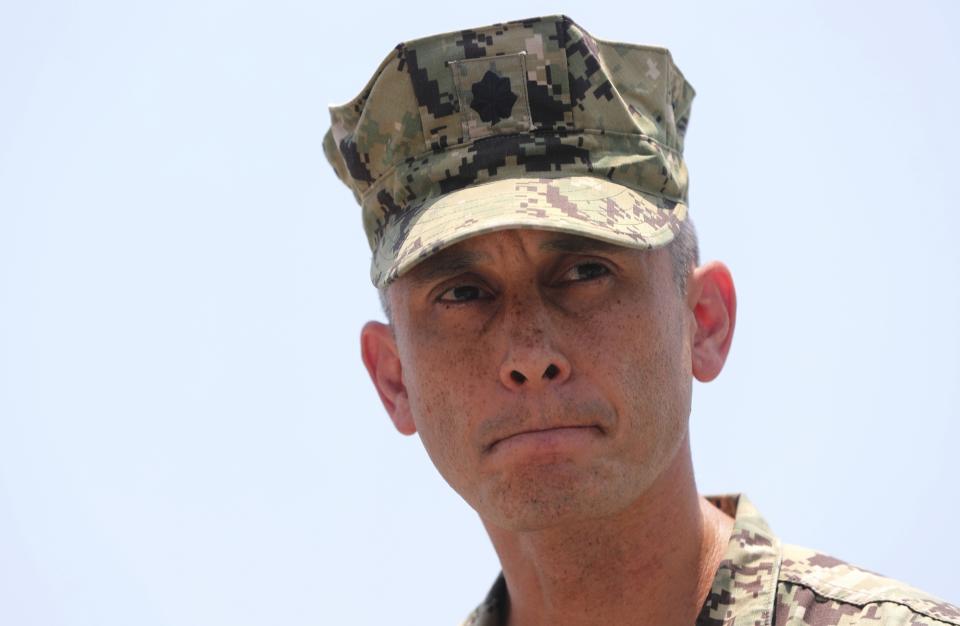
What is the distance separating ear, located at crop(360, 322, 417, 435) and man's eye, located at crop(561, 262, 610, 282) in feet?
3.27

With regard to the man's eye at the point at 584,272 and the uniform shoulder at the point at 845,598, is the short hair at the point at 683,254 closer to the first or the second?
the man's eye at the point at 584,272

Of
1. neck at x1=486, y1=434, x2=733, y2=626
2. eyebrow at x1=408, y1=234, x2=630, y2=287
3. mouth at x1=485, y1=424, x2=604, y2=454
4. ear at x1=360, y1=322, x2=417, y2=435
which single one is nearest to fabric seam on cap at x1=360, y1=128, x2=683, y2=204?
eyebrow at x1=408, y1=234, x2=630, y2=287

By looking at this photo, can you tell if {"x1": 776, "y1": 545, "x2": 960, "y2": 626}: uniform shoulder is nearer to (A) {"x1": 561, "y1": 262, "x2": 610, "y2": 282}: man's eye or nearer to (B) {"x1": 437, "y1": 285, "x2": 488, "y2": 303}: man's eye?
(A) {"x1": 561, "y1": 262, "x2": 610, "y2": 282}: man's eye

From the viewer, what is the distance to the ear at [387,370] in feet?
18.3

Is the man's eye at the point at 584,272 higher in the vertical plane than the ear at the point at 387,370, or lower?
higher

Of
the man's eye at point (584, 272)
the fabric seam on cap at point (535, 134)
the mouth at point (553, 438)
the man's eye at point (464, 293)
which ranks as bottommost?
the mouth at point (553, 438)

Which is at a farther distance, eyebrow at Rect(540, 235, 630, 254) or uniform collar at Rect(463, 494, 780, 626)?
uniform collar at Rect(463, 494, 780, 626)

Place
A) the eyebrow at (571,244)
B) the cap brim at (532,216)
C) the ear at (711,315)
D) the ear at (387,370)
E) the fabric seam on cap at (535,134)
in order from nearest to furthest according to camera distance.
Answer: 1. the cap brim at (532,216)
2. the eyebrow at (571,244)
3. the fabric seam on cap at (535,134)
4. the ear at (711,315)
5. the ear at (387,370)

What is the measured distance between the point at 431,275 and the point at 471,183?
351 mm

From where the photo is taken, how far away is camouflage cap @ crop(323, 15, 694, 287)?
4.79 meters

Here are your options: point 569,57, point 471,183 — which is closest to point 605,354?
point 471,183

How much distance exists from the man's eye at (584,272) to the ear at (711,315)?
0.56 m

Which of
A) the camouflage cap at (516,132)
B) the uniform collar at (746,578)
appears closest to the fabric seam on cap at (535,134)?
the camouflage cap at (516,132)

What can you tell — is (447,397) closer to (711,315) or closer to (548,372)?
(548,372)
